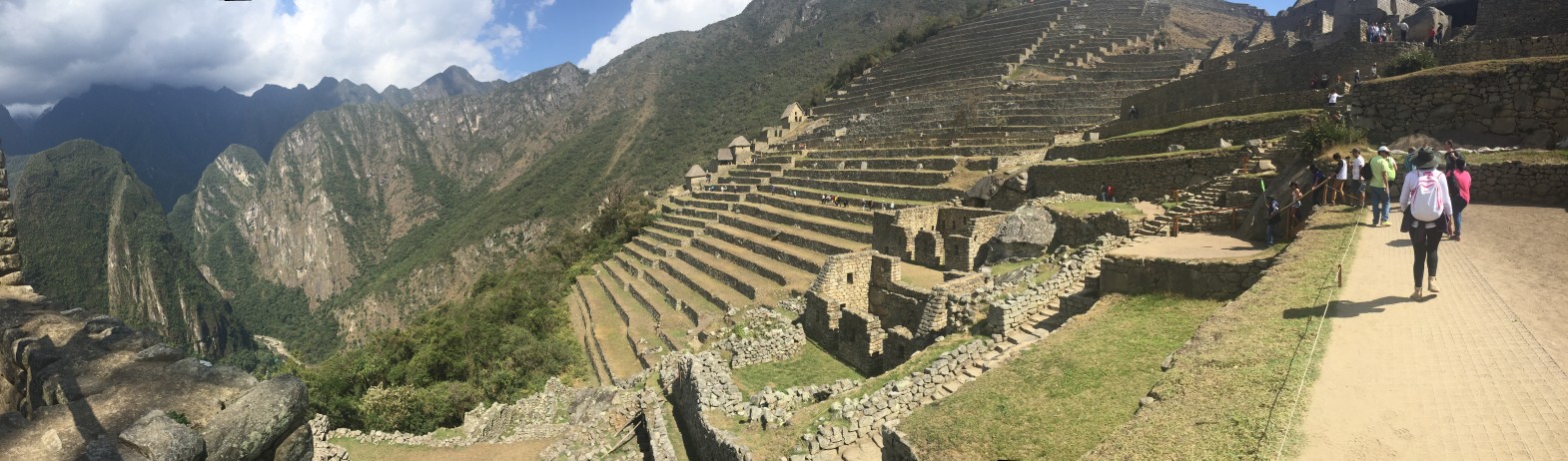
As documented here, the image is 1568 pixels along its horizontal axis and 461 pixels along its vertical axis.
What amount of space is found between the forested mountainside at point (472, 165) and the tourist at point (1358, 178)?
47.9 m

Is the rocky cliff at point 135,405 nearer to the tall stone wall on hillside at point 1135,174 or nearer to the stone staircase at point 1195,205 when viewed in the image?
the stone staircase at point 1195,205

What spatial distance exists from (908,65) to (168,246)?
9422 centimetres

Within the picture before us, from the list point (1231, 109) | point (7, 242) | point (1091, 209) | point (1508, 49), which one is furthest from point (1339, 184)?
point (7, 242)

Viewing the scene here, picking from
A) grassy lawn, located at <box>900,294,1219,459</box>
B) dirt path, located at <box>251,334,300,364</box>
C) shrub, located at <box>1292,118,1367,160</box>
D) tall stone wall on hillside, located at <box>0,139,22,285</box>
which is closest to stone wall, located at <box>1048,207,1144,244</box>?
shrub, located at <box>1292,118,1367,160</box>

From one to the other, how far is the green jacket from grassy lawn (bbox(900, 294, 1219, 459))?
3.01 meters

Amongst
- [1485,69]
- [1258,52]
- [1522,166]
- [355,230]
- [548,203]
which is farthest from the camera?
[355,230]

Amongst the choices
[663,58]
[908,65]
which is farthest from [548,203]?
[663,58]

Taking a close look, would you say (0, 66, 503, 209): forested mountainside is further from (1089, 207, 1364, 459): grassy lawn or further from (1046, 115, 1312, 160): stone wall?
(1089, 207, 1364, 459): grassy lawn

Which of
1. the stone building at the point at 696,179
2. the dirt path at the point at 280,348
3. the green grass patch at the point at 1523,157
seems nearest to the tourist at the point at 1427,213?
the green grass patch at the point at 1523,157

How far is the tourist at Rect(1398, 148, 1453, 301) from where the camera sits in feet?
16.1

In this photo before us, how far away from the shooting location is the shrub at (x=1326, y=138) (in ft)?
31.6

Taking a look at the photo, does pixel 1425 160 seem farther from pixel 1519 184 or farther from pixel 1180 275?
pixel 1519 184

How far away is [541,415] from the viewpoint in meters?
13.4

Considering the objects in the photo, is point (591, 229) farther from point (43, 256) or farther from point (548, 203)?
point (43, 256)
